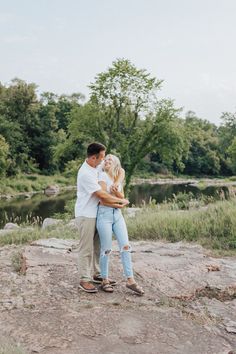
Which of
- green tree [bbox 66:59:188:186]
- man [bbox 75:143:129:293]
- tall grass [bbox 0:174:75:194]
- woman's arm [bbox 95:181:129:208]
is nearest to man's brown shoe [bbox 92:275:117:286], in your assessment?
man [bbox 75:143:129:293]

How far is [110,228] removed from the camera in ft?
18.0

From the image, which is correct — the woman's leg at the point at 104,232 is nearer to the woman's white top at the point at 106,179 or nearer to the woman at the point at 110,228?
the woman at the point at 110,228

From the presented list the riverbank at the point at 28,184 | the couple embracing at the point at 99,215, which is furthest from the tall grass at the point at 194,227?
the riverbank at the point at 28,184

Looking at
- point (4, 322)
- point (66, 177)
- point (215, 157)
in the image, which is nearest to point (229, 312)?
point (4, 322)

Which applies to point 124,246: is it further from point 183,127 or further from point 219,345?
point 183,127

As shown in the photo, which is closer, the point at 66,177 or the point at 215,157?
the point at 66,177

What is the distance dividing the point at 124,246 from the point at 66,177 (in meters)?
52.8

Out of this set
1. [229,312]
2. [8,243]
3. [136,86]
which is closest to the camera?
[229,312]

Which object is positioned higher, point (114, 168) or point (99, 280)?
point (114, 168)

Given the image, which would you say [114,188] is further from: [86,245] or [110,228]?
[86,245]

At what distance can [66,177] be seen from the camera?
5778 cm

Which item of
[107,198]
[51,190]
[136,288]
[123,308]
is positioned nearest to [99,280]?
[136,288]

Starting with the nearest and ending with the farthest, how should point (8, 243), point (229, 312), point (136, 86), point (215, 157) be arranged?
point (229, 312) < point (8, 243) < point (136, 86) < point (215, 157)

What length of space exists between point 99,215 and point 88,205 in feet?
0.62
